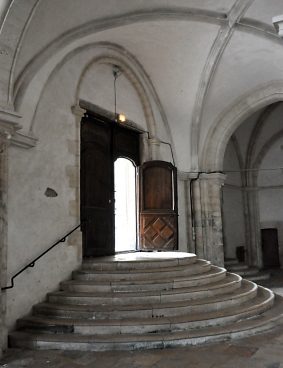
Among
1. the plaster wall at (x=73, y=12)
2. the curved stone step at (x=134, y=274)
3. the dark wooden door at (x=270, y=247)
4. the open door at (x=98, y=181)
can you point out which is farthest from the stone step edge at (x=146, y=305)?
the dark wooden door at (x=270, y=247)

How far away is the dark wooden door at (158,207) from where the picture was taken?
8.60 m

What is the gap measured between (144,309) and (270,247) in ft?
34.2

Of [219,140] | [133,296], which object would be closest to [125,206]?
[219,140]

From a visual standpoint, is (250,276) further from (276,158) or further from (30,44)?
(30,44)

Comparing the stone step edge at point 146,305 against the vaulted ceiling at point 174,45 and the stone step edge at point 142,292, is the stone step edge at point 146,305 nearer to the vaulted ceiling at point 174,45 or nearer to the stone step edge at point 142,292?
the stone step edge at point 142,292

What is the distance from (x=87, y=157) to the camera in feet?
24.6

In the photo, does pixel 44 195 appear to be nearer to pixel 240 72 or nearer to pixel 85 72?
pixel 85 72

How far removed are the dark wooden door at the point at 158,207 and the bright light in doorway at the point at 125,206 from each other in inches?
20.1

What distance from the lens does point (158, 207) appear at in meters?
8.69

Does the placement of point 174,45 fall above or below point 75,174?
above

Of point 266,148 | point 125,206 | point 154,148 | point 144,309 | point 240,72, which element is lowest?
point 144,309

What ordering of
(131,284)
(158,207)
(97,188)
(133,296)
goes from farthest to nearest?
(158,207)
(97,188)
(131,284)
(133,296)

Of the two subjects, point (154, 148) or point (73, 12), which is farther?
point (154, 148)

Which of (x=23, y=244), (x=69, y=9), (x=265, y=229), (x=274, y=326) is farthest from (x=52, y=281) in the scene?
(x=265, y=229)
